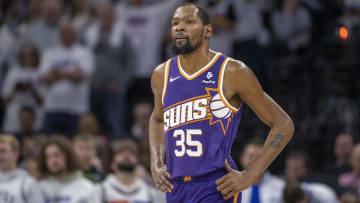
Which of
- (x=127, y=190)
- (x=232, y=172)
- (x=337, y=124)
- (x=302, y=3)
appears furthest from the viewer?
(x=302, y=3)

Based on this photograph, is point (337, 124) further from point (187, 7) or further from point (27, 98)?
point (187, 7)

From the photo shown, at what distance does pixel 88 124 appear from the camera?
11.0m

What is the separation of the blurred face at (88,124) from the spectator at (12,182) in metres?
2.65

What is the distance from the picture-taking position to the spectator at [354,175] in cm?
953

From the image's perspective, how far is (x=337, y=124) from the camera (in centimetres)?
1130

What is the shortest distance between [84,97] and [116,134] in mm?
792

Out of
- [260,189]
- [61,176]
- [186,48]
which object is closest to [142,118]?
[260,189]

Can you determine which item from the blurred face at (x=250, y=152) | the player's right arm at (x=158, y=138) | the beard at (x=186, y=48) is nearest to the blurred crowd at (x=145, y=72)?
the blurred face at (x=250, y=152)

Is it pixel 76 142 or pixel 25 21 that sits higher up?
pixel 25 21

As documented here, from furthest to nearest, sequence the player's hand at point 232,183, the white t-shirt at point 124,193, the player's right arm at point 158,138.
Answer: the white t-shirt at point 124,193 < the player's right arm at point 158,138 < the player's hand at point 232,183

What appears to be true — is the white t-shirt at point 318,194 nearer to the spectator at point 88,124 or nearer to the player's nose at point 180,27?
the spectator at point 88,124

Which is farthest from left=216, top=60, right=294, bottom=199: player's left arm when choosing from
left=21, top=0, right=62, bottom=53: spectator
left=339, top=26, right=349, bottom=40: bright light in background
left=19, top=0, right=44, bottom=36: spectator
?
left=19, top=0, right=44, bottom=36: spectator

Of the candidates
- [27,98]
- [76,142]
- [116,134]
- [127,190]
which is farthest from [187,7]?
[27,98]

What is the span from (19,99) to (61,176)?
377cm
